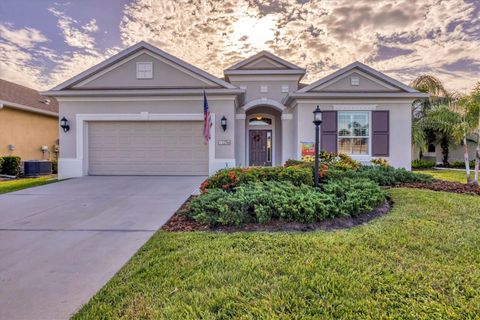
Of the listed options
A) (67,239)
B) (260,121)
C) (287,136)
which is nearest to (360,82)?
(287,136)

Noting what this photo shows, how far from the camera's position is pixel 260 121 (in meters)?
13.3

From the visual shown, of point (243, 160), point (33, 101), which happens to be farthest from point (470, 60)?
point (33, 101)

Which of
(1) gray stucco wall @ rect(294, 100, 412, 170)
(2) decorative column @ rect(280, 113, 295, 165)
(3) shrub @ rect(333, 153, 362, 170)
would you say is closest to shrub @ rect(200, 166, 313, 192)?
(3) shrub @ rect(333, 153, 362, 170)

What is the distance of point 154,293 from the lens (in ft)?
7.37

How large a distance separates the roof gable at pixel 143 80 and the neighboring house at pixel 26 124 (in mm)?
5248

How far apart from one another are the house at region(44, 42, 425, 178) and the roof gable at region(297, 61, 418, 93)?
4cm

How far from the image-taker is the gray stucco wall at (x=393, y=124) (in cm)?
1054

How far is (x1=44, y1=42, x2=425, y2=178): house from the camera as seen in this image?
398 inches

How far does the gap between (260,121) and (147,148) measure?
6.14m

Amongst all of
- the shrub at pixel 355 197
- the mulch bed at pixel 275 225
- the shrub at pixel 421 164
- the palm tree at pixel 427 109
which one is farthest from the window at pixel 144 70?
the shrub at pixel 421 164

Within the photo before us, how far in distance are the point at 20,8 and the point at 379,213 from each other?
1523 centimetres

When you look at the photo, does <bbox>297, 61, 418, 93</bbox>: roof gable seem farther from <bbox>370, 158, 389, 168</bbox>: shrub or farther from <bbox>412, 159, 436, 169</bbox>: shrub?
<bbox>412, 159, 436, 169</bbox>: shrub

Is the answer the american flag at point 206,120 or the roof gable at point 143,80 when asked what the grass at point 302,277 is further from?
the roof gable at point 143,80

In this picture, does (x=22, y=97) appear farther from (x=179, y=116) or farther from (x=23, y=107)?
(x=179, y=116)
